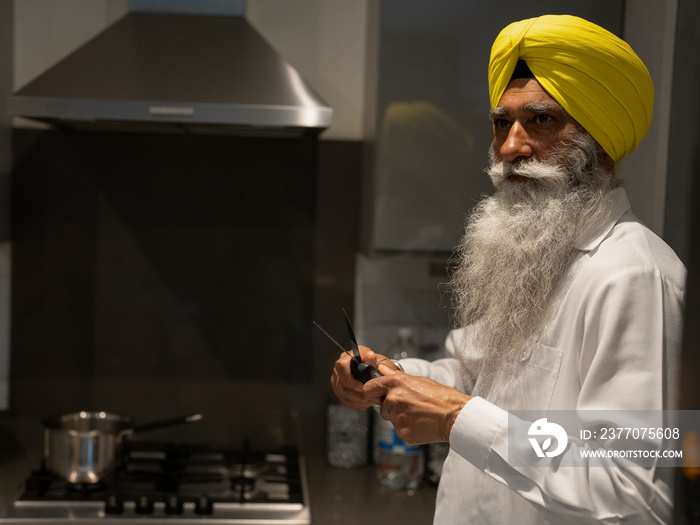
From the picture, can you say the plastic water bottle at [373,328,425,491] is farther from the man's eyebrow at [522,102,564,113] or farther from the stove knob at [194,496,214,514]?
the man's eyebrow at [522,102,564,113]

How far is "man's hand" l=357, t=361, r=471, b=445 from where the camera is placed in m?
0.91

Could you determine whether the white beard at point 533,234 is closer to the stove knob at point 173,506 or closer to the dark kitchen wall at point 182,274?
the stove knob at point 173,506

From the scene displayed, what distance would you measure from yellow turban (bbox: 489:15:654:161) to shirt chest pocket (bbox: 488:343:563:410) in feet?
1.02

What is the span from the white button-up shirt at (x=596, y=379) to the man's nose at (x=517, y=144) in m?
0.15

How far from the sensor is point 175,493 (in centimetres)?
167

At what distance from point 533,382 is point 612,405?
0.18m

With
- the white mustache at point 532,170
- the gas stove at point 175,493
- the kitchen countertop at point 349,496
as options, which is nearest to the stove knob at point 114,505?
the gas stove at point 175,493

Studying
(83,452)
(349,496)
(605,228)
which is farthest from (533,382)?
(83,452)

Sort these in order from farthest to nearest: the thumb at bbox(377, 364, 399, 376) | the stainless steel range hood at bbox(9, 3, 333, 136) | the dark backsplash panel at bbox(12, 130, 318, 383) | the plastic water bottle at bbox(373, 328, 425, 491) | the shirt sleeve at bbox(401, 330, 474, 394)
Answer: the dark backsplash panel at bbox(12, 130, 318, 383)
the plastic water bottle at bbox(373, 328, 425, 491)
the stainless steel range hood at bbox(9, 3, 333, 136)
the shirt sleeve at bbox(401, 330, 474, 394)
the thumb at bbox(377, 364, 399, 376)

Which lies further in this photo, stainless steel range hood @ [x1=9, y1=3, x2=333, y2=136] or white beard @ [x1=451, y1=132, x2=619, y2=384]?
stainless steel range hood @ [x1=9, y1=3, x2=333, y2=136]

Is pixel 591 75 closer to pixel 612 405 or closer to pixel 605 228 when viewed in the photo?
pixel 605 228

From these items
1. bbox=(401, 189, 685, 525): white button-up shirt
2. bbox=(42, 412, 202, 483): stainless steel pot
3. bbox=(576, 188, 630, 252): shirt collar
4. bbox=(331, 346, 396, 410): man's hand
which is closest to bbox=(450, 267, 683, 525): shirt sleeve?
bbox=(401, 189, 685, 525): white button-up shirt

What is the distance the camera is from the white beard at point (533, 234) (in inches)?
39.5

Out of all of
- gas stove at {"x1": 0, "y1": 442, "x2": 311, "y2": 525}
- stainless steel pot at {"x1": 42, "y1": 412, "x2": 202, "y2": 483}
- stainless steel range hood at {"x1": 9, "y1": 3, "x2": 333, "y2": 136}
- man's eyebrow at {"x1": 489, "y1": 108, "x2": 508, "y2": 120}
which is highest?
stainless steel range hood at {"x1": 9, "y1": 3, "x2": 333, "y2": 136}
